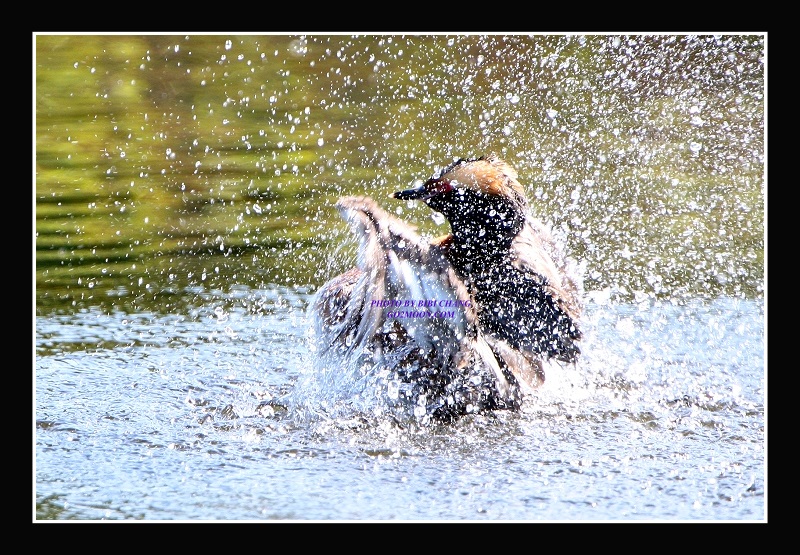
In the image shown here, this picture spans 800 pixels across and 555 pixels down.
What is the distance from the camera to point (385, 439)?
3.83 m

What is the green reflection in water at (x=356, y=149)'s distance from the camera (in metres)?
6.02

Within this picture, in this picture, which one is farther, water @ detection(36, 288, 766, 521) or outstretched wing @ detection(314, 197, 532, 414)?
outstretched wing @ detection(314, 197, 532, 414)

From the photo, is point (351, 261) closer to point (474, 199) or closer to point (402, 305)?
point (474, 199)

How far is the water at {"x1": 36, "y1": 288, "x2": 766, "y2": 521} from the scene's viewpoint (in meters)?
3.41

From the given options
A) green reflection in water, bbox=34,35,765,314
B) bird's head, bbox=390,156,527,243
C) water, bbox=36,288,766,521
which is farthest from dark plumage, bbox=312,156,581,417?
green reflection in water, bbox=34,35,765,314

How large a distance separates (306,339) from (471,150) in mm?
2753

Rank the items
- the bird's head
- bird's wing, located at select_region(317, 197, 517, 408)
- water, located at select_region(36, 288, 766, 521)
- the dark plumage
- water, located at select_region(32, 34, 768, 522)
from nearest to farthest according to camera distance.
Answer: water, located at select_region(36, 288, 766, 521) → water, located at select_region(32, 34, 768, 522) → bird's wing, located at select_region(317, 197, 517, 408) → the dark plumage → the bird's head

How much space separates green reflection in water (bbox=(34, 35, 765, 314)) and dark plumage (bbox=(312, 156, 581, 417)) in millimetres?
1289

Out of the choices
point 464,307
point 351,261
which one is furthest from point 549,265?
point 351,261

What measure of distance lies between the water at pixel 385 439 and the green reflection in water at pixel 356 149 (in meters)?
0.86

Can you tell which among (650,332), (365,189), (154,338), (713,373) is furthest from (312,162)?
(713,373)

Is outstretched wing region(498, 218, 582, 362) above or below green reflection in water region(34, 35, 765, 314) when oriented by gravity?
below

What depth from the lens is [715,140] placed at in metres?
7.40

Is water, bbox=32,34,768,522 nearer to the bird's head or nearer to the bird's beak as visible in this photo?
the bird's head
